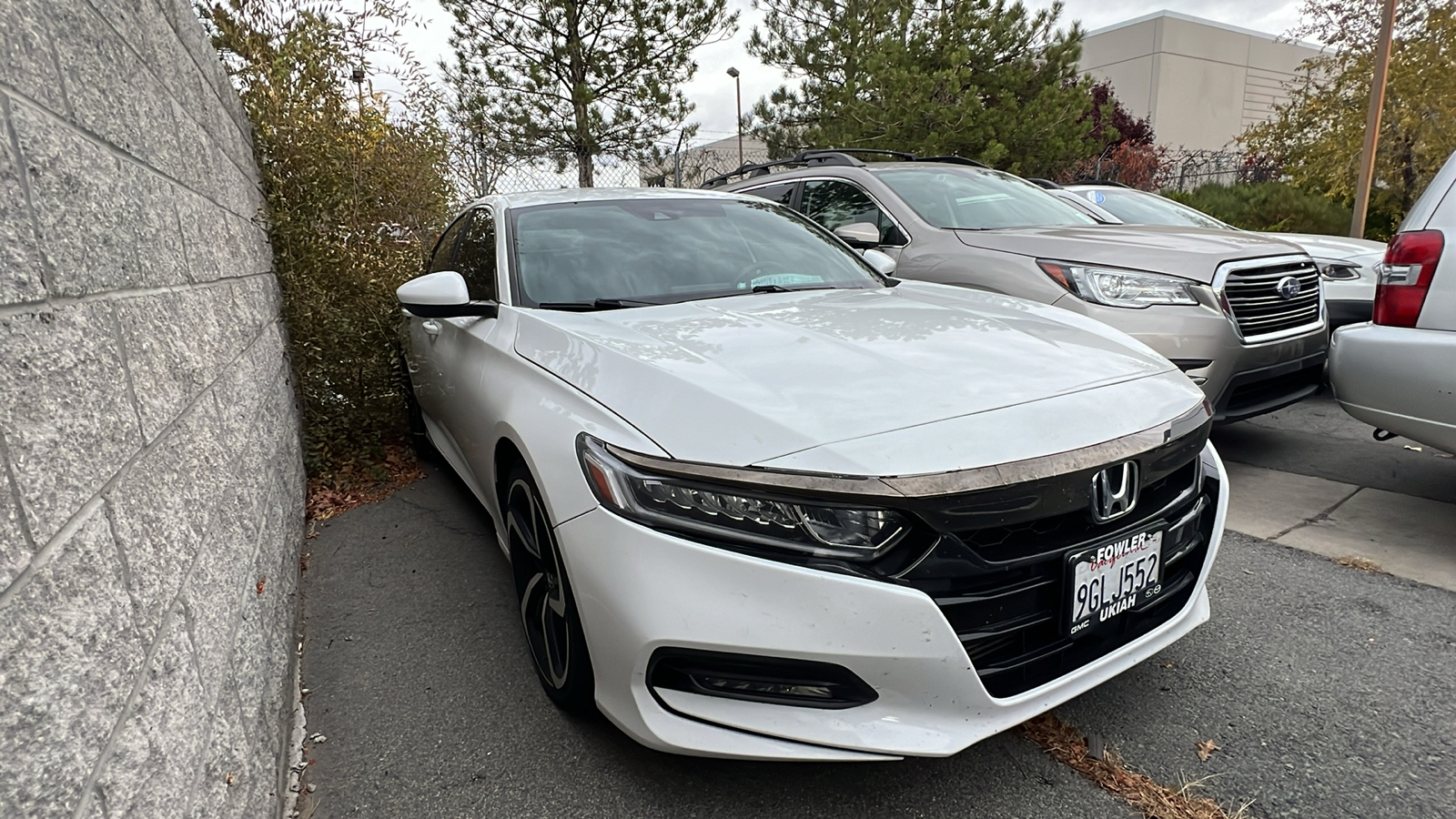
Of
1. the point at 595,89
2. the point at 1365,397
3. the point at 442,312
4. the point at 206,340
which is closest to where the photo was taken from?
the point at 206,340

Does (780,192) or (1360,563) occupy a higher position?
(780,192)

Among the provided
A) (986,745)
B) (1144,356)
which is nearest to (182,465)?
(986,745)

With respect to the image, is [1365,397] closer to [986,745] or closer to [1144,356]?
[1144,356]

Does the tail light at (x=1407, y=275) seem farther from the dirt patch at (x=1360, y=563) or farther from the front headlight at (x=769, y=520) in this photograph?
the front headlight at (x=769, y=520)

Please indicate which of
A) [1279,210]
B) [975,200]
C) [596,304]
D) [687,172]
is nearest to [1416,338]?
[975,200]

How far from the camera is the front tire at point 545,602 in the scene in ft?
6.36

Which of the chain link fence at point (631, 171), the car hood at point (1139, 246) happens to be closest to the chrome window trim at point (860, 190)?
the car hood at point (1139, 246)

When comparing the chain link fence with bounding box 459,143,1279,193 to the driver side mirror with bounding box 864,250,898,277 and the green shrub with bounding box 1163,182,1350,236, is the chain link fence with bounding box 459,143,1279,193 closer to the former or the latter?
the driver side mirror with bounding box 864,250,898,277

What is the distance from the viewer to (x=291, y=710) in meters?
2.24

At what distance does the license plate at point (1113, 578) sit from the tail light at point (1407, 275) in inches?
74.1

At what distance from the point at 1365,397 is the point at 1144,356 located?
1477 mm

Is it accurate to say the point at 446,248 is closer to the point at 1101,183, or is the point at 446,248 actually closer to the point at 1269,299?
the point at 1269,299

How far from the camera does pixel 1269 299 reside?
3.67m

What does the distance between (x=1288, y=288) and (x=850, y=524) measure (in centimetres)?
339
